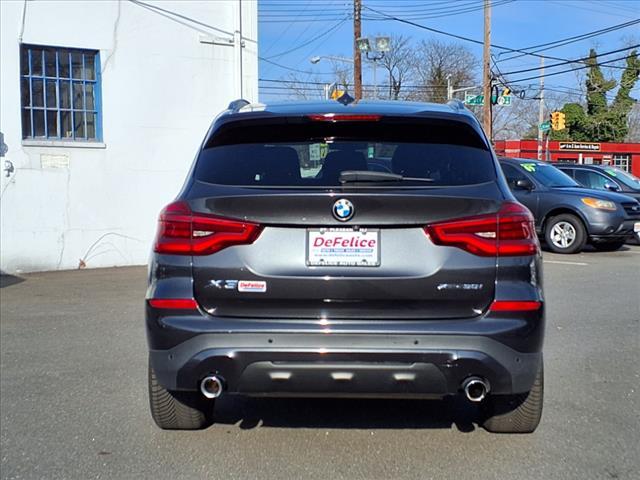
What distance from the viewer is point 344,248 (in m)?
3.29

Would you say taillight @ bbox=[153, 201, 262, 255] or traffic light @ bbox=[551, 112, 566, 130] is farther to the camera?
traffic light @ bbox=[551, 112, 566, 130]

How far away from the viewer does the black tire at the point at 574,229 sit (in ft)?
42.8

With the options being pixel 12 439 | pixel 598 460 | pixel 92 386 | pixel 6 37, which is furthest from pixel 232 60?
pixel 598 460

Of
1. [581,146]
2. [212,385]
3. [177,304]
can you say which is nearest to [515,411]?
[212,385]

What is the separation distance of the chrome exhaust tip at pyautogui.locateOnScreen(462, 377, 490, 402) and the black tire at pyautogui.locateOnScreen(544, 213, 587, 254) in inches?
414

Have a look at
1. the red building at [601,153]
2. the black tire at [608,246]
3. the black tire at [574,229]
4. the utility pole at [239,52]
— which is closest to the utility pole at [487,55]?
the black tire at [608,246]

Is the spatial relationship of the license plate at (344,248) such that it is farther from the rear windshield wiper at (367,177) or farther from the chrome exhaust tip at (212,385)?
the chrome exhaust tip at (212,385)

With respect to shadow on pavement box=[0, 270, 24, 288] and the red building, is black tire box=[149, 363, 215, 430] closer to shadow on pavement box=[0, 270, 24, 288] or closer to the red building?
shadow on pavement box=[0, 270, 24, 288]

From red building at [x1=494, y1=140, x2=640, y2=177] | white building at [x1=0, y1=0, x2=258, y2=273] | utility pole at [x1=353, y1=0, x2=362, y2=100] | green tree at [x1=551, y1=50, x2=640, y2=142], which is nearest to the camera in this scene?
white building at [x1=0, y1=0, x2=258, y2=273]

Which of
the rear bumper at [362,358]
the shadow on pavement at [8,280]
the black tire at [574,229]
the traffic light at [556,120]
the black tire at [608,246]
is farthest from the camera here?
the traffic light at [556,120]

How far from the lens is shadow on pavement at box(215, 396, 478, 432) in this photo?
14.2 ft

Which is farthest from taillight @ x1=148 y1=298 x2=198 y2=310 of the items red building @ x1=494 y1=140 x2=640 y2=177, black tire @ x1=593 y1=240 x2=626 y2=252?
red building @ x1=494 y1=140 x2=640 y2=177

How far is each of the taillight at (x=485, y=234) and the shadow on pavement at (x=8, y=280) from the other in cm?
847

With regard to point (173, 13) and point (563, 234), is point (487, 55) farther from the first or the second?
point (173, 13)
